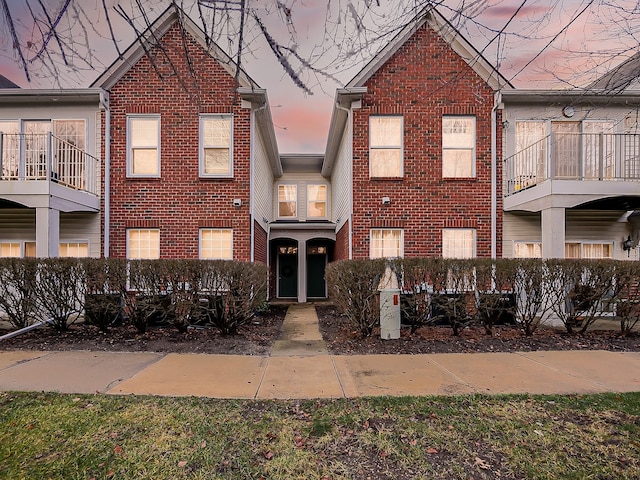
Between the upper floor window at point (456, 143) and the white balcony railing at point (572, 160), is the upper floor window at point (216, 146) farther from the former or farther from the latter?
the white balcony railing at point (572, 160)

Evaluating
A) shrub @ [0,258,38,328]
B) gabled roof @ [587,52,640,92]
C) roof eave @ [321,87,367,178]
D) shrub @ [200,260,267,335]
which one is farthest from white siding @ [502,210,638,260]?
shrub @ [0,258,38,328]

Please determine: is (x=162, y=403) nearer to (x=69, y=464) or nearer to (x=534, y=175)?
(x=69, y=464)

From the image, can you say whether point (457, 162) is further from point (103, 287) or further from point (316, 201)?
point (103, 287)

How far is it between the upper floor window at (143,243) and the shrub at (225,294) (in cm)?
355

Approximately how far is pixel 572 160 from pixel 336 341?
8.67 meters

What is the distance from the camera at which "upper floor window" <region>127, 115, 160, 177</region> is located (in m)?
9.68

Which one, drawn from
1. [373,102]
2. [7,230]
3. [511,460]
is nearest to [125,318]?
[7,230]

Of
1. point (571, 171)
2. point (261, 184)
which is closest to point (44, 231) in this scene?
point (261, 184)

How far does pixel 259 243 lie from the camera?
11500mm

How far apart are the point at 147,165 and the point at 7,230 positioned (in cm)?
455

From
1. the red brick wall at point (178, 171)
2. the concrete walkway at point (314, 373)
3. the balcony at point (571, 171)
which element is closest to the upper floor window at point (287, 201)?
the red brick wall at point (178, 171)

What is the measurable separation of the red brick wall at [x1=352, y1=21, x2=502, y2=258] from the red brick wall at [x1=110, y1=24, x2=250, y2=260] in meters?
3.28

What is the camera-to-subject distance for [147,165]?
31.9ft

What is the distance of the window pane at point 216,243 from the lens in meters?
9.60
